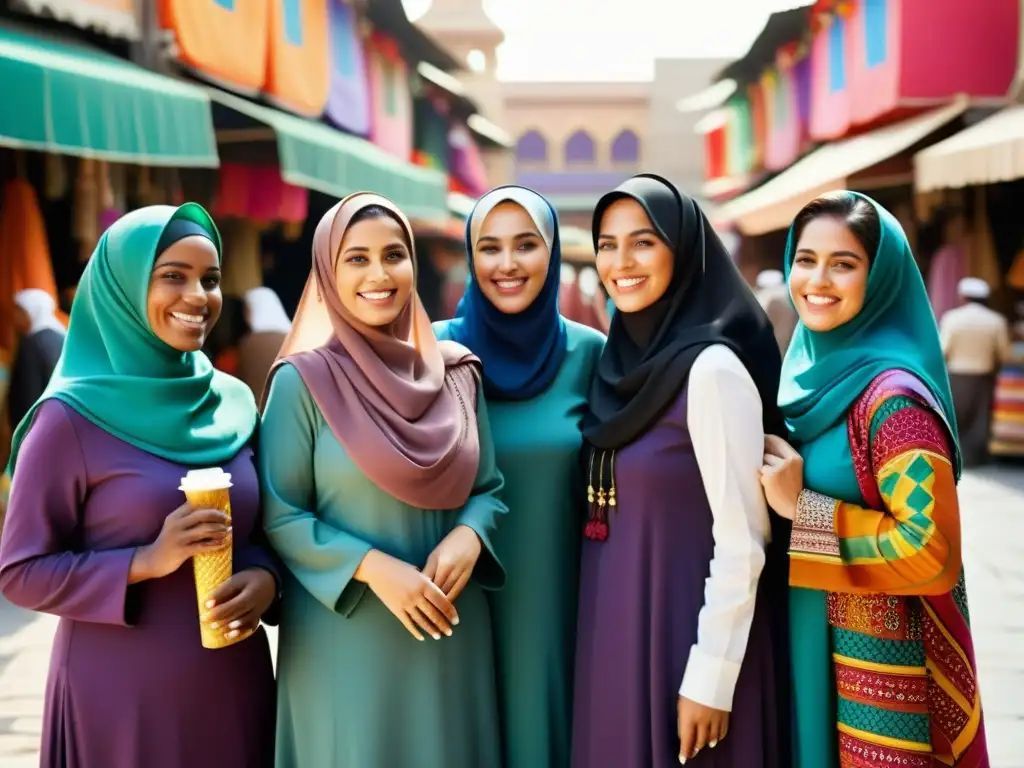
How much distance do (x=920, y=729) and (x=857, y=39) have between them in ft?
36.1

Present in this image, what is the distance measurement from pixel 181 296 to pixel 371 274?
0.39m

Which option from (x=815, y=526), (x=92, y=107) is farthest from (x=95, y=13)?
(x=815, y=526)

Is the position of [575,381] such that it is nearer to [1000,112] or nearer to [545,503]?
[545,503]

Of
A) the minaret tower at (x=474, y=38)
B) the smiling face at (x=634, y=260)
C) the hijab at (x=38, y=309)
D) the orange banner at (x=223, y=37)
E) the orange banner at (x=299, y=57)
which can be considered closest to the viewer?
the smiling face at (x=634, y=260)

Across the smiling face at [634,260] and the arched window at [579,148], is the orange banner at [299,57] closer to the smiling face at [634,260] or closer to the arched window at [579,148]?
the smiling face at [634,260]

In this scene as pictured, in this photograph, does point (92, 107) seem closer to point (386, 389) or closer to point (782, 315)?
point (386, 389)

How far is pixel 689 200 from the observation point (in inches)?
84.0

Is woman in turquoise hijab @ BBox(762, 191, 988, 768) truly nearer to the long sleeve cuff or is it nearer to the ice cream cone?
the long sleeve cuff

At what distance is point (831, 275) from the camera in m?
1.97

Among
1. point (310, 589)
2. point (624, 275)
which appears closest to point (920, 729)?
point (624, 275)

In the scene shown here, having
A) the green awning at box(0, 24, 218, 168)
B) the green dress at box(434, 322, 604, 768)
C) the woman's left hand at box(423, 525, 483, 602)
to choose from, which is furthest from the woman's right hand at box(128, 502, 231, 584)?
the green awning at box(0, 24, 218, 168)

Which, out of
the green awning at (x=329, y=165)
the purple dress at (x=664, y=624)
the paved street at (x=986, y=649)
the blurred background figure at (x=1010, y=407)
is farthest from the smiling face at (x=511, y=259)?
the blurred background figure at (x=1010, y=407)

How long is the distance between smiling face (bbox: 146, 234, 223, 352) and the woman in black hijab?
33.6 inches

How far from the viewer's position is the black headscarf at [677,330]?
198cm
